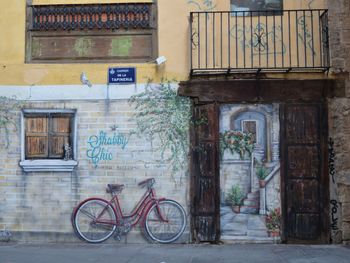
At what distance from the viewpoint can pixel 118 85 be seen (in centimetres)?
949

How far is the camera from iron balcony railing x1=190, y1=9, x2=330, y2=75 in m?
9.36

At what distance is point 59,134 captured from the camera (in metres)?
9.59

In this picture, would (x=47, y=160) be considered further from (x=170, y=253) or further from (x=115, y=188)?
(x=170, y=253)

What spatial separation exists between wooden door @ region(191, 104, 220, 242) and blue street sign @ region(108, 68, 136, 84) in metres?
1.36


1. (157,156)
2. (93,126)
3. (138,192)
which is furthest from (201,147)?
(93,126)

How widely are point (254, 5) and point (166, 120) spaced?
A: 2815 millimetres

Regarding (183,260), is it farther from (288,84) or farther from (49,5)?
(49,5)

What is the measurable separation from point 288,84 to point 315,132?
3.36ft

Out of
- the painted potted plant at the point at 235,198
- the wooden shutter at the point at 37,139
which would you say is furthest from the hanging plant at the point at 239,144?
the wooden shutter at the point at 37,139

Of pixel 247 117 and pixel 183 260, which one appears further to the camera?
pixel 247 117

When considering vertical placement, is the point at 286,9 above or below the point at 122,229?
above

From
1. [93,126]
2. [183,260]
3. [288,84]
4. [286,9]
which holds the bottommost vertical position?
[183,260]

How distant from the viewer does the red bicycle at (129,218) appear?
924 centimetres

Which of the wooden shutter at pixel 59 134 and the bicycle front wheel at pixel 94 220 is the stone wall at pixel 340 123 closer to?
the bicycle front wheel at pixel 94 220
